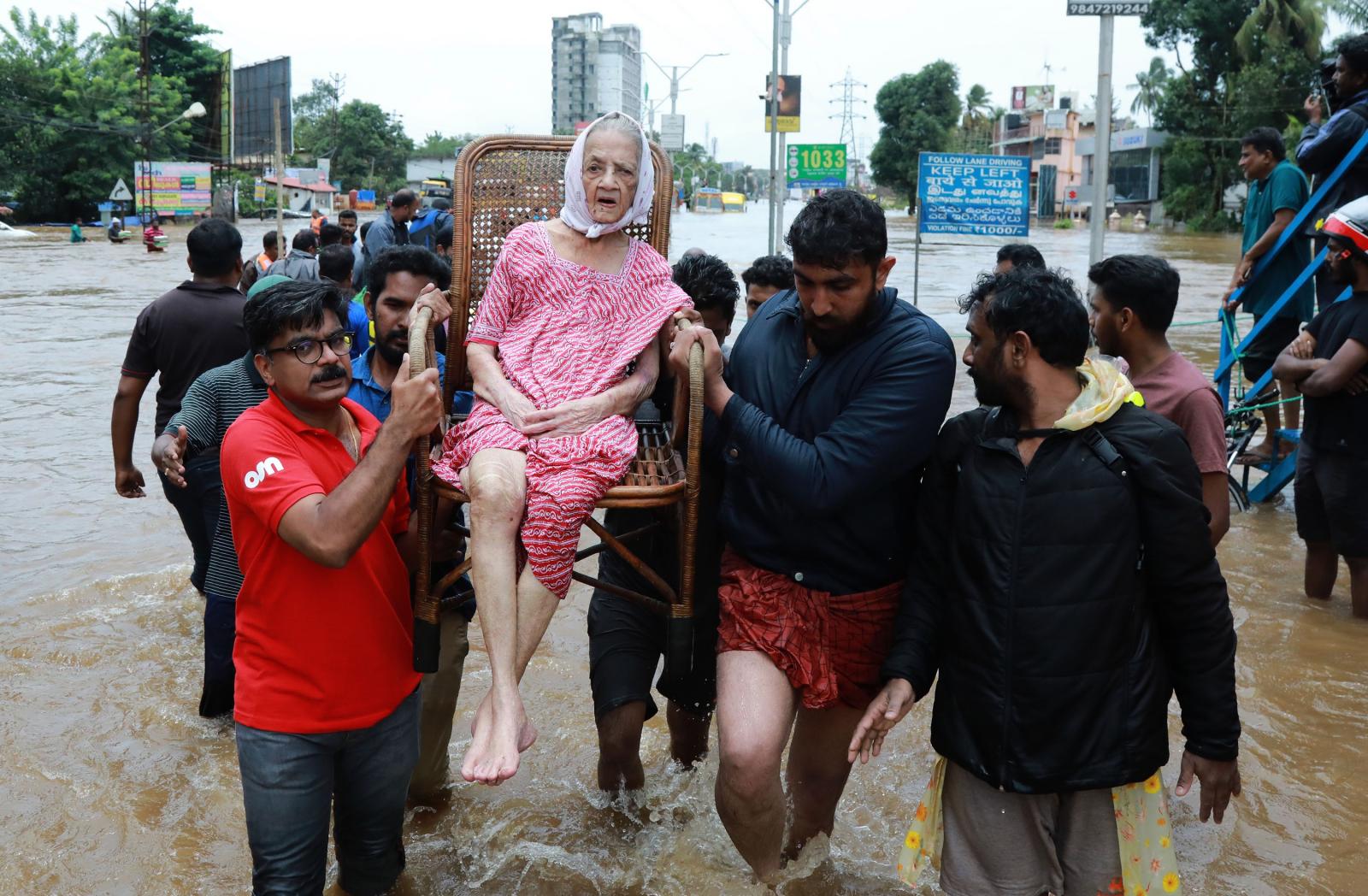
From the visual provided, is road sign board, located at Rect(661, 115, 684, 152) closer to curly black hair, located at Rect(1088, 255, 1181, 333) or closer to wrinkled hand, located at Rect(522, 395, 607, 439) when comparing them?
curly black hair, located at Rect(1088, 255, 1181, 333)

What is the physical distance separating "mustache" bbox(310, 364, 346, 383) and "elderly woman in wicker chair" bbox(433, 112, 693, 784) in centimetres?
41

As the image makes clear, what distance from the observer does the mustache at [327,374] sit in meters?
2.69

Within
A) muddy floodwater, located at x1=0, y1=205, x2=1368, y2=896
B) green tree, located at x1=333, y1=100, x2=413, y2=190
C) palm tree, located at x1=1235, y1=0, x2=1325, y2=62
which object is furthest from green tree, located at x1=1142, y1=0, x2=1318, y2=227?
green tree, located at x1=333, y1=100, x2=413, y2=190

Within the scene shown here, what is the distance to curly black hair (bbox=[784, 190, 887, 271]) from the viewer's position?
9.11ft

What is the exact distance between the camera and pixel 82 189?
161 feet

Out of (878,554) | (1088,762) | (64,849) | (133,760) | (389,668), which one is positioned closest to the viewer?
(1088,762)

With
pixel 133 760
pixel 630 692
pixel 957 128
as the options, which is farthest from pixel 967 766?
pixel 957 128

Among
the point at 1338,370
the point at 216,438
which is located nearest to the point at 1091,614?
the point at 216,438

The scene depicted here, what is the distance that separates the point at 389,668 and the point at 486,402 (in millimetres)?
759

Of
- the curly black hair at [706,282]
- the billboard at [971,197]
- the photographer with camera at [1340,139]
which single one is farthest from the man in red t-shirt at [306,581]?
the billboard at [971,197]

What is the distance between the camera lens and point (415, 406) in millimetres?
2623

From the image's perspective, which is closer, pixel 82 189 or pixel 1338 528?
pixel 1338 528

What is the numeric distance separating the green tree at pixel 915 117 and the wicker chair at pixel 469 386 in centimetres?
6048

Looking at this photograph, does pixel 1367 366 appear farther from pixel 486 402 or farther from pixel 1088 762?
pixel 486 402
